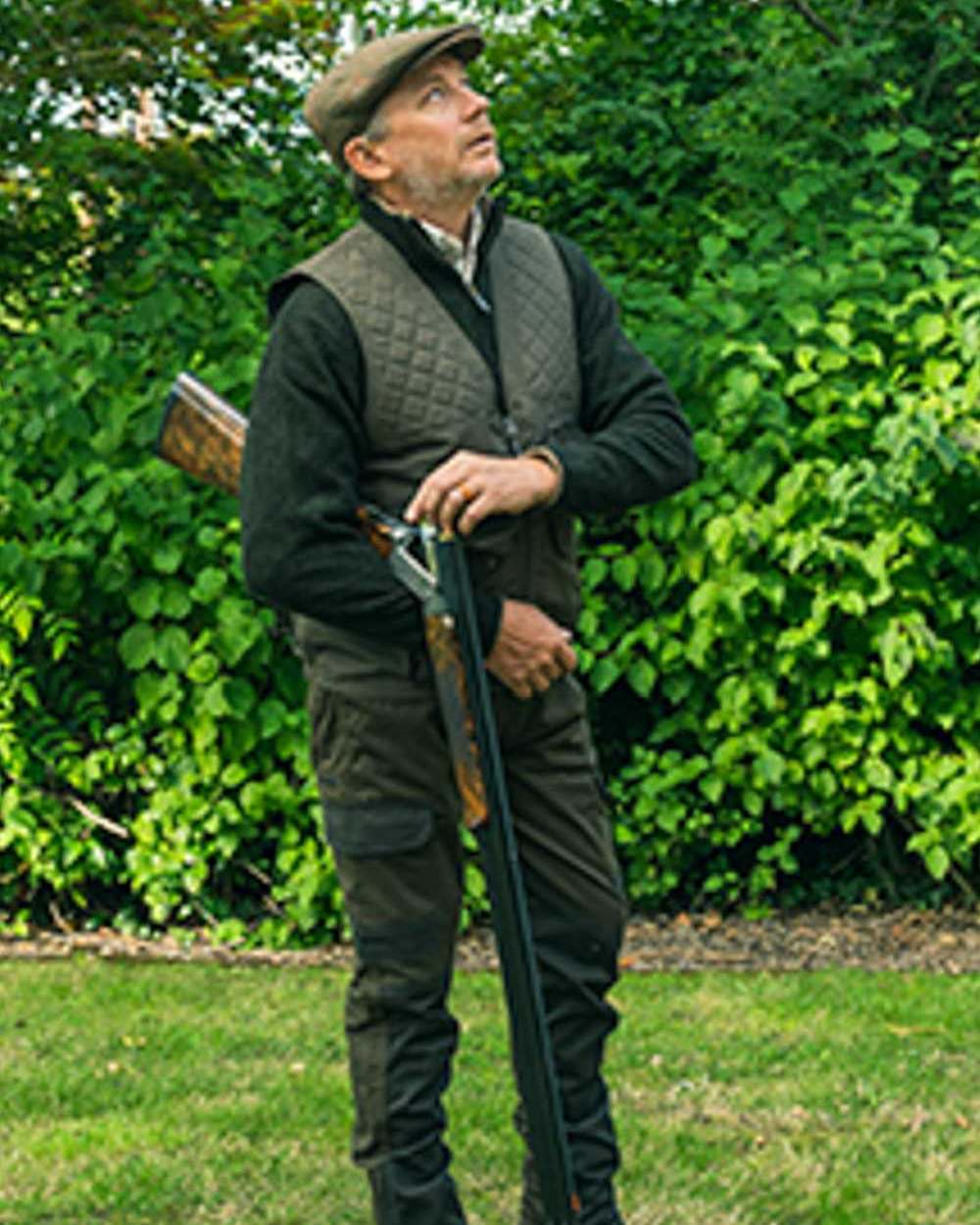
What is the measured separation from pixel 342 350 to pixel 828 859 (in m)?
3.86

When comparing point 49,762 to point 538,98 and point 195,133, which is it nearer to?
point 195,133

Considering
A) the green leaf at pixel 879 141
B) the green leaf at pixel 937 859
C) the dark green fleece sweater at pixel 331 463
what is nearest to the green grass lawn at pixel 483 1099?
the green leaf at pixel 937 859

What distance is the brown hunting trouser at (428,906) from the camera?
313 centimetres

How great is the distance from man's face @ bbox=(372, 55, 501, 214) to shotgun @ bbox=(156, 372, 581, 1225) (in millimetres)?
571

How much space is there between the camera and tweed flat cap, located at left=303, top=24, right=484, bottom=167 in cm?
304

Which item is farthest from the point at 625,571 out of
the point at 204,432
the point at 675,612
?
the point at 204,432

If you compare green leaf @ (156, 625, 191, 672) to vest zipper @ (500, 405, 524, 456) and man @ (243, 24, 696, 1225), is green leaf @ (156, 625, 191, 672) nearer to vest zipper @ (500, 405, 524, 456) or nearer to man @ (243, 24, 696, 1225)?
man @ (243, 24, 696, 1225)

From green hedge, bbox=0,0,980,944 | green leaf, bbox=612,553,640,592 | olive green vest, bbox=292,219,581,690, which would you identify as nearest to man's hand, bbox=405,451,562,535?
olive green vest, bbox=292,219,581,690

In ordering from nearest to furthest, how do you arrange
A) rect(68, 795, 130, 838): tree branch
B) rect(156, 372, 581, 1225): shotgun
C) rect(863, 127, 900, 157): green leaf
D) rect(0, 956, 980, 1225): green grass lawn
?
rect(156, 372, 581, 1225): shotgun, rect(0, 956, 980, 1225): green grass lawn, rect(68, 795, 130, 838): tree branch, rect(863, 127, 900, 157): green leaf

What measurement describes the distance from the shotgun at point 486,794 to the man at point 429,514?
0.18 ft

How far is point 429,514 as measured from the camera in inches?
117

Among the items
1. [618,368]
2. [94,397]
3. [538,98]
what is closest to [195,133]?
[538,98]

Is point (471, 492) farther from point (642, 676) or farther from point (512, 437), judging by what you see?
point (642, 676)

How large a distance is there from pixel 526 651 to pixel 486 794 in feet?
0.85
